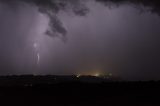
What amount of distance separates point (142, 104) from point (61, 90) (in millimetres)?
15155

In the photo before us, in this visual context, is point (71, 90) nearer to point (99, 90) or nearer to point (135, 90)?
point (99, 90)

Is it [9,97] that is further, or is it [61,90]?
[61,90]

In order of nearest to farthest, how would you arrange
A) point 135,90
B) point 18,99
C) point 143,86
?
point 18,99 < point 135,90 < point 143,86

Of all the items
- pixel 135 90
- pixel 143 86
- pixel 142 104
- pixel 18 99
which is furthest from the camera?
pixel 143 86

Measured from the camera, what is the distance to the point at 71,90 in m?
53.7

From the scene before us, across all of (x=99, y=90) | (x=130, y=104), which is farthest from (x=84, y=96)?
(x=130, y=104)

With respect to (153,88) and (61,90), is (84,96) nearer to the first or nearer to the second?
(61,90)

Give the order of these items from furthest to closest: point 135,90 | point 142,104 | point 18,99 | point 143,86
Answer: point 143,86, point 135,90, point 18,99, point 142,104

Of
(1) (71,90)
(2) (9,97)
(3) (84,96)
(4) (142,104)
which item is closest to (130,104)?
(4) (142,104)

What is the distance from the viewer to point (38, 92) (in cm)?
5306

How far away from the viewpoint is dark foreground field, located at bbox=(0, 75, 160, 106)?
44688mm

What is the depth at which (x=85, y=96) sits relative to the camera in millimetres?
49250

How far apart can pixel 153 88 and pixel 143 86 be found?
2.72m

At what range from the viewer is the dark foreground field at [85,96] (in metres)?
44.7
